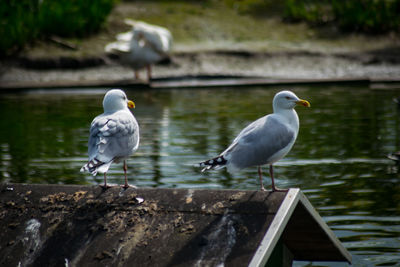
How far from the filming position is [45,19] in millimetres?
17859

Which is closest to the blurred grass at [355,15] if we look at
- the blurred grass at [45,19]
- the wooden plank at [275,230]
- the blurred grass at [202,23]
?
the blurred grass at [202,23]

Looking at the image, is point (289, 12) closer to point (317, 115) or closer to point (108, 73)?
point (108, 73)

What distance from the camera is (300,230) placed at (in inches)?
183

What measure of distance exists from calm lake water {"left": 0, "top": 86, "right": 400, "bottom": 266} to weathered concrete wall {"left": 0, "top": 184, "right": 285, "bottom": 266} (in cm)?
85

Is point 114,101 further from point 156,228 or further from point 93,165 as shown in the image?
point 156,228

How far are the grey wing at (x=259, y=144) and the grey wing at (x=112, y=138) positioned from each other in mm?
749

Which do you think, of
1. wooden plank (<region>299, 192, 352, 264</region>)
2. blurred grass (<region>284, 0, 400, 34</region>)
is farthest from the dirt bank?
wooden plank (<region>299, 192, 352, 264</region>)

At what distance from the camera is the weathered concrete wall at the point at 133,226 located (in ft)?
13.4

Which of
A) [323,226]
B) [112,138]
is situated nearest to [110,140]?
[112,138]

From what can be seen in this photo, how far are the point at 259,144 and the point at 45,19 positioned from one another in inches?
544

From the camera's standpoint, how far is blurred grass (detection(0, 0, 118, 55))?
55.9 ft

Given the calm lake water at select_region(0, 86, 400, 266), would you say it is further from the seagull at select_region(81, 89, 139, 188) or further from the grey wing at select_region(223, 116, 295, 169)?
the seagull at select_region(81, 89, 139, 188)

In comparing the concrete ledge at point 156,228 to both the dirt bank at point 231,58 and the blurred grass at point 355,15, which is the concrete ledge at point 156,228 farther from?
the blurred grass at point 355,15

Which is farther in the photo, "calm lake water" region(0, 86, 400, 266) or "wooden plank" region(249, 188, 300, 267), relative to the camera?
"calm lake water" region(0, 86, 400, 266)
